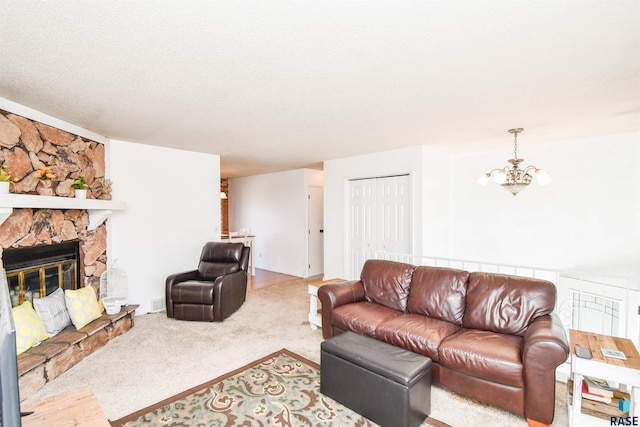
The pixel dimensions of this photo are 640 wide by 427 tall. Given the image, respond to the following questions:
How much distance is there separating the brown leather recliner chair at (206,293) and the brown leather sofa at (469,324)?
4.79 ft

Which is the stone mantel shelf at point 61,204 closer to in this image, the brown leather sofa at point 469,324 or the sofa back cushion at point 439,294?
the brown leather sofa at point 469,324

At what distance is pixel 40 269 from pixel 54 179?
942 millimetres

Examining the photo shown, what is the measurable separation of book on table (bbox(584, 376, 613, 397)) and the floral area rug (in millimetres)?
977

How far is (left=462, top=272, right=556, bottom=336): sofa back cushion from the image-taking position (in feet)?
7.93

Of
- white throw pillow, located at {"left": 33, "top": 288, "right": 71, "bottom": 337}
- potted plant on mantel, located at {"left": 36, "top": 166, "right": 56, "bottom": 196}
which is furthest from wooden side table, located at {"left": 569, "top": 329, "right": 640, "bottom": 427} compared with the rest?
potted plant on mantel, located at {"left": 36, "top": 166, "right": 56, "bottom": 196}

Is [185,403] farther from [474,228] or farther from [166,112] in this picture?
[474,228]

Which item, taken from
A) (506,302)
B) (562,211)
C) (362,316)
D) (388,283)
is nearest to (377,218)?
(388,283)

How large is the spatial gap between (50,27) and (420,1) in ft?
Result: 6.28

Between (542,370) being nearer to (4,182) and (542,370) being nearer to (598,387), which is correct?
(598,387)

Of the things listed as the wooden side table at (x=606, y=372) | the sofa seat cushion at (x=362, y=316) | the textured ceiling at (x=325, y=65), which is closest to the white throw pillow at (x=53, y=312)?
the textured ceiling at (x=325, y=65)

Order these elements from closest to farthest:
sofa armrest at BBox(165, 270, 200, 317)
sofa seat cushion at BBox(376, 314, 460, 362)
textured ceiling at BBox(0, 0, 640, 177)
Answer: textured ceiling at BBox(0, 0, 640, 177) < sofa seat cushion at BBox(376, 314, 460, 362) < sofa armrest at BBox(165, 270, 200, 317)

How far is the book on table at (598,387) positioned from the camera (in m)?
1.91

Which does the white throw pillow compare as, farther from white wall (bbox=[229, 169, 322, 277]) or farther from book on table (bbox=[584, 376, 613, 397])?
book on table (bbox=[584, 376, 613, 397])

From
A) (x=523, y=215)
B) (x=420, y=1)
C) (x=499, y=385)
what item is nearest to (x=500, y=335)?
(x=499, y=385)
